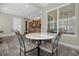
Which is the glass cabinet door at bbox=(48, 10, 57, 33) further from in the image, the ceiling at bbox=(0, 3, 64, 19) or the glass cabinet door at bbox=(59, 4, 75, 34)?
the ceiling at bbox=(0, 3, 64, 19)

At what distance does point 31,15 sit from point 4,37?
0.84m

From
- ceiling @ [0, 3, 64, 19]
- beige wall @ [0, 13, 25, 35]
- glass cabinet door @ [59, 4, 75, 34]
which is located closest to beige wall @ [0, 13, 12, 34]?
beige wall @ [0, 13, 25, 35]

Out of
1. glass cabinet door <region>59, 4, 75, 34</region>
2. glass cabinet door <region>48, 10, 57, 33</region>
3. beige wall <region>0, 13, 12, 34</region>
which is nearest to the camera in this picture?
beige wall <region>0, 13, 12, 34</region>

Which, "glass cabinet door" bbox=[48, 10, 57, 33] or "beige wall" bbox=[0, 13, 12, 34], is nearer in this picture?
"beige wall" bbox=[0, 13, 12, 34]

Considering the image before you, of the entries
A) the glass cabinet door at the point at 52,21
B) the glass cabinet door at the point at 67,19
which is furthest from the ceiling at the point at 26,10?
the glass cabinet door at the point at 67,19

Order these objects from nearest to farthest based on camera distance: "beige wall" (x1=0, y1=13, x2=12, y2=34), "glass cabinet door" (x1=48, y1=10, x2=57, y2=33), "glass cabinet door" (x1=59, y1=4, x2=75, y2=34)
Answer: "beige wall" (x1=0, y1=13, x2=12, y2=34), "glass cabinet door" (x1=48, y1=10, x2=57, y2=33), "glass cabinet door" (x1=59, y1=4, x2=75, y2=34)

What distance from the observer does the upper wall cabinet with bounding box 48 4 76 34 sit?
2.38m

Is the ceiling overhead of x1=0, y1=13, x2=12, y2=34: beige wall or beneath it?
overhead

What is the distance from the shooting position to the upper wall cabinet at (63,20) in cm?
238

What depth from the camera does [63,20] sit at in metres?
2.76

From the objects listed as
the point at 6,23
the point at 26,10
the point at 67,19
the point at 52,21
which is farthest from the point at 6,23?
the point at 67,19

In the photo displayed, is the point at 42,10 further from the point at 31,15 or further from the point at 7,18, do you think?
the point at 7,18

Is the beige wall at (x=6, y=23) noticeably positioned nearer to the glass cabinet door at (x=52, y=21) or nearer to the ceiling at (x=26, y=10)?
the ceiling at (x=26, y=10)

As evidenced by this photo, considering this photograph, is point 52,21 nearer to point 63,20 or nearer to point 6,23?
point 63,20
